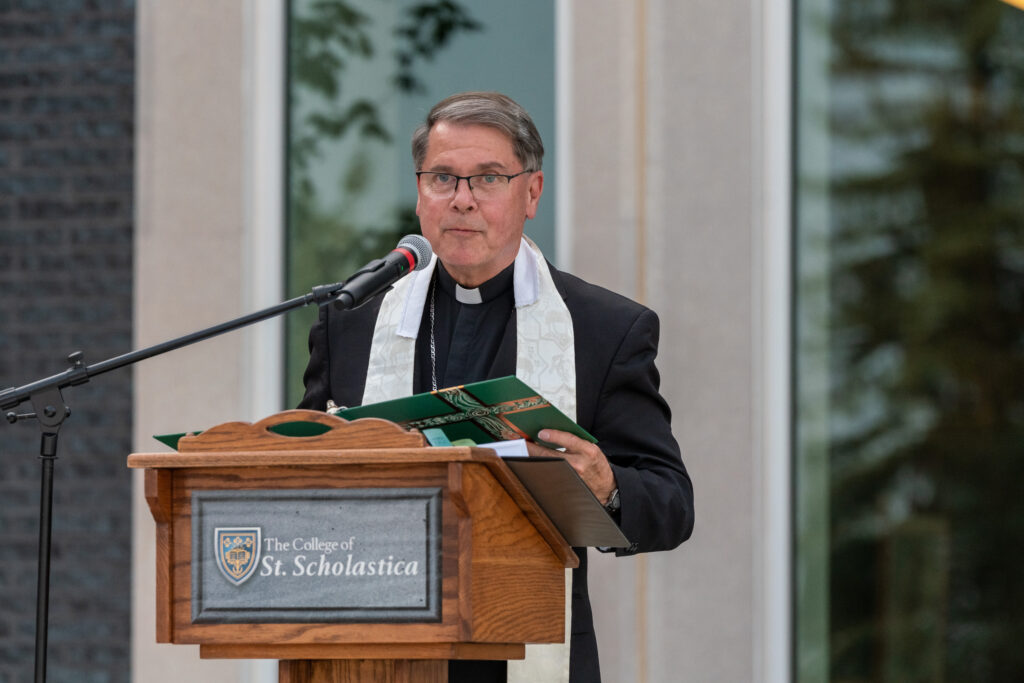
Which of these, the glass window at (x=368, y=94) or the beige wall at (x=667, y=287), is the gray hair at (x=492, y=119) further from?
the glass window at (x=368, y=94)

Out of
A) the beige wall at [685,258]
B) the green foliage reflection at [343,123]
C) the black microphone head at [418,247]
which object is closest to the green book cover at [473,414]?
the black microphone head at [418,247]

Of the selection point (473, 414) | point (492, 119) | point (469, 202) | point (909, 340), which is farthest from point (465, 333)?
point (909, 340)

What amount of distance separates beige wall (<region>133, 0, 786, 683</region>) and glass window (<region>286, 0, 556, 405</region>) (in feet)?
0.74

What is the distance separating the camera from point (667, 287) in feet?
16.5

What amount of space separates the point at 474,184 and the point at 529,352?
1.27 ft

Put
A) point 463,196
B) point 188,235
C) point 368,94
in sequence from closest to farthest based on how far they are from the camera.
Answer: point 463,196
point 188,235
point 368,94

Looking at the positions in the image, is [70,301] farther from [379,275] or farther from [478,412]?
[478,412]

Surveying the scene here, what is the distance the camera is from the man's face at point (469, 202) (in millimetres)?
2807

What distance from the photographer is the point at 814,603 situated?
5.09m

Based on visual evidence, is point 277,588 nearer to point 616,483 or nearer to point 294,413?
point 294,413

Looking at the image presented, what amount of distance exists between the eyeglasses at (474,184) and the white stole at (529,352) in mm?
289

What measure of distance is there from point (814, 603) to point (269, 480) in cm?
332

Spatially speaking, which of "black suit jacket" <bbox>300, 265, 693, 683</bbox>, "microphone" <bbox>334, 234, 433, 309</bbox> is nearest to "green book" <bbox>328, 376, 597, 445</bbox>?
"microphone" <bbox>334, 234, 433, 309</bbox>

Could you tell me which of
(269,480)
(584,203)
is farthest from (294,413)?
(584,203)
